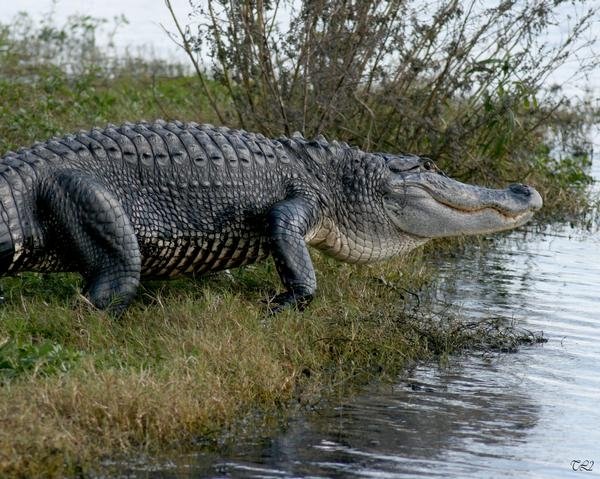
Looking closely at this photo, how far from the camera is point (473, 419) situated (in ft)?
16.6

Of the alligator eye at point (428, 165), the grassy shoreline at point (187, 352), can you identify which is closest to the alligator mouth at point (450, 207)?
the alligator eye at point (428, 165)

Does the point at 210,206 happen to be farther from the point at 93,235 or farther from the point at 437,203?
the point at 437,203

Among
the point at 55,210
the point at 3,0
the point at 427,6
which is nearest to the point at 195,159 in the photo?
the point at 55,210

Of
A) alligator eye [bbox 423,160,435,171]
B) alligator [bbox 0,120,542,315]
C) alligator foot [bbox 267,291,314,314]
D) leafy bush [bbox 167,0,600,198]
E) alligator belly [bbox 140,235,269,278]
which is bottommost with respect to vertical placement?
alligator foot [bbox 267,291,314,314]

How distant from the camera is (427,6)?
8719mm

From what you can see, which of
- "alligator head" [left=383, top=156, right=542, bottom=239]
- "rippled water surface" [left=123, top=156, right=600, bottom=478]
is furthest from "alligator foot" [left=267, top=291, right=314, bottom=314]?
"alligator head" [left=383, top=156, right=542, bottom=239]

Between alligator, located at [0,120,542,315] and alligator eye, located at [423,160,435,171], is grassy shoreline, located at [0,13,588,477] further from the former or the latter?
alligator eye, located at [423,160,435,171]

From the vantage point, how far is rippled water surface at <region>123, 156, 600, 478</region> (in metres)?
4.39

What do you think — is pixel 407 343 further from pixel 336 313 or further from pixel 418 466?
pixel 418 466

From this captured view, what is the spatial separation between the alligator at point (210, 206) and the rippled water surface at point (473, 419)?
0.65 meters

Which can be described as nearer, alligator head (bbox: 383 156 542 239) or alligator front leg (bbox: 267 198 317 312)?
alligator front leg (bbox: 267 198 317 312)

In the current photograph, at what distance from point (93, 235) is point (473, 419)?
2.09 m

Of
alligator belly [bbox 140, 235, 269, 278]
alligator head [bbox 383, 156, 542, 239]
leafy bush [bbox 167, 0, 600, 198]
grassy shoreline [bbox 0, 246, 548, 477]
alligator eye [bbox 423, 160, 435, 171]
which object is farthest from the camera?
leafy bush [bbox 167, 0, 600, 198]

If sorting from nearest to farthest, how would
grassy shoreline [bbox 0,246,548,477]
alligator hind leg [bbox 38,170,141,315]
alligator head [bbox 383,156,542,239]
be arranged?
1. grassy shoreline [bbox 0,246,548,477]
2. alligator hind leg [bbox 38,170,141,315]
3. alligator head [bbox 383,156,542,239]
